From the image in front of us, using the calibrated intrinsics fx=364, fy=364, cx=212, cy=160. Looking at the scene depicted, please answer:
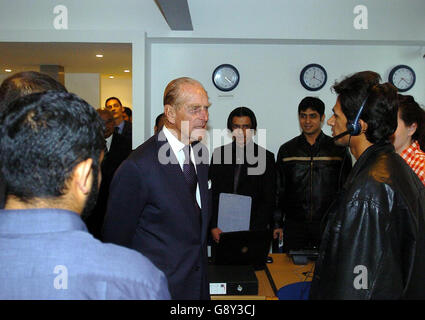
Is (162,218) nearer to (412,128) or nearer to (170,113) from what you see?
(170,113)

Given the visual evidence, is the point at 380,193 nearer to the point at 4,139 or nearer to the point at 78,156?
the point at 78,156

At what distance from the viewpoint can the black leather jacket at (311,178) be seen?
133 inches

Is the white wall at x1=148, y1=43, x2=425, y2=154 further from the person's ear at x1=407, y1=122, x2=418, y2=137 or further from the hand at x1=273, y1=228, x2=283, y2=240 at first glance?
the person's ear at x1=407, y1=122, x2=418, y2=137

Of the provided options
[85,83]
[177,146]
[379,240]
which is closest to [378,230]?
[379,240]

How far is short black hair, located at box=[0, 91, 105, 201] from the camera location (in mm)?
691

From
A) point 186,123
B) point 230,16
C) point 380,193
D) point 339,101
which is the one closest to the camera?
point 380,193

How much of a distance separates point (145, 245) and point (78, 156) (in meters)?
1.02

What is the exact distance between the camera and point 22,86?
1.31 metres

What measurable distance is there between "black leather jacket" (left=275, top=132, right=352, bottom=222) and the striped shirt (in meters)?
1.12

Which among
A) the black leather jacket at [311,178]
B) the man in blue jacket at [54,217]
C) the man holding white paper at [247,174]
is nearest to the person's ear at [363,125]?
the man in blue jacket at [54,217]

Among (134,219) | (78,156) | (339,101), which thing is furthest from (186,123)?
(78,156)

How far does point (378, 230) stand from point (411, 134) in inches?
46.6

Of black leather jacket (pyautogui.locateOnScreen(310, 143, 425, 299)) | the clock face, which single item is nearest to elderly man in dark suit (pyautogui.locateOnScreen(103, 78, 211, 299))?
black leather jacket (pyautogui.locateOnScreen(310, 143, 425, 299))
